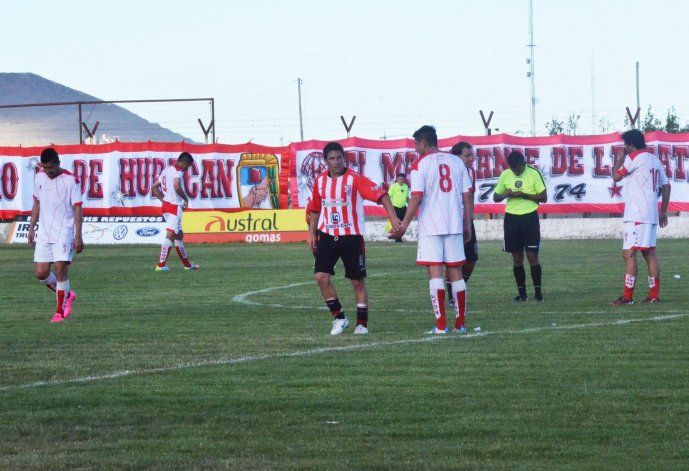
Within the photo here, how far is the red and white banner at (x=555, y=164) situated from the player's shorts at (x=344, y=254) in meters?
25.3

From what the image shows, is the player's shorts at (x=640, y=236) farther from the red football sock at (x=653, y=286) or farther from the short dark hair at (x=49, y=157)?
the short dark hair at (x=49, y=157)

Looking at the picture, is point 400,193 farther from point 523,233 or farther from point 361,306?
point 361,306

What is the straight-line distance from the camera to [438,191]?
12273mm

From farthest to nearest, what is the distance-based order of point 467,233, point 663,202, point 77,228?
1. point 663,202
2. point 77,228
3. point 467,233

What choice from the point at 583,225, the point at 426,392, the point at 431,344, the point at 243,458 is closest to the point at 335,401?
the point at 426,392

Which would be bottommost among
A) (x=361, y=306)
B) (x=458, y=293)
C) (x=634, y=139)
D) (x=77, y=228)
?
(x=361, y=306)

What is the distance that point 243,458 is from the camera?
6.73 m

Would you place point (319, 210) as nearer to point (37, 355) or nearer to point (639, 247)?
point (37, 355)

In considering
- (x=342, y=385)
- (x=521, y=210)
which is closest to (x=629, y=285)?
(x=521, y=210)

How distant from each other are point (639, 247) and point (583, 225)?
73.7 ft

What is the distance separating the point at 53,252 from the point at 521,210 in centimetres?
585

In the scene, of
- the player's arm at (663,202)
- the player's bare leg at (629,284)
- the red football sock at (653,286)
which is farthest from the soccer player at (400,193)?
the player's bare leg at (629,284)

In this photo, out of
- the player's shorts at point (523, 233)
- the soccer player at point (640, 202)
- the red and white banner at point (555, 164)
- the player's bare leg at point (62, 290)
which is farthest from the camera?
the red and white banner at point (555, 164)

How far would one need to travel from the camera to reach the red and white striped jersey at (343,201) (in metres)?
12.6
